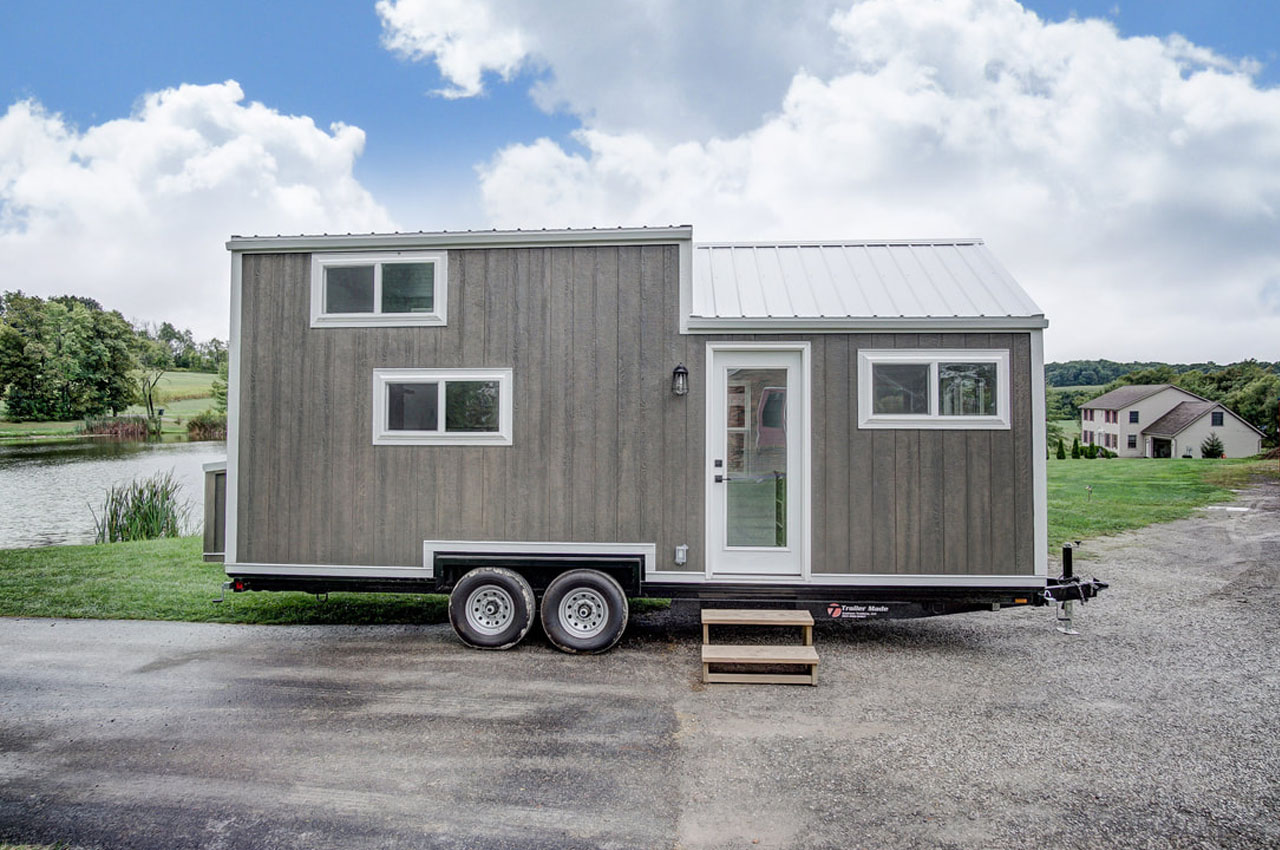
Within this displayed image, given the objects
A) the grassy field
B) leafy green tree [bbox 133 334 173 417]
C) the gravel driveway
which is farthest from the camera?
leafy green tree [bbox 133 334 173 417]

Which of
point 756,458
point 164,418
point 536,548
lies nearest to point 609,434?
point 536,548

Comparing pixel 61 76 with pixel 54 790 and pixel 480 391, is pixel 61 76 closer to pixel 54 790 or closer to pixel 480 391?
pixel 480 391

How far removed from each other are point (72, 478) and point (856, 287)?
20.2 m

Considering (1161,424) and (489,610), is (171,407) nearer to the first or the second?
(489,610)

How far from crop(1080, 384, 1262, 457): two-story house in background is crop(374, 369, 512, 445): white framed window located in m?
44.9

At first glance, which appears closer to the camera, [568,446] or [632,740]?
[632,740]

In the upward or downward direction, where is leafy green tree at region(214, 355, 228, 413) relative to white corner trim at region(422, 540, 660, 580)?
upward

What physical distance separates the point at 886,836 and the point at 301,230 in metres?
6.13

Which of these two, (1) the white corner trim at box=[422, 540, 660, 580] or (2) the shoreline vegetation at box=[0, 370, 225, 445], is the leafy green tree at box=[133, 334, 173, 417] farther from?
(1) the white corner trim at box=[422, 540, 660, 580]

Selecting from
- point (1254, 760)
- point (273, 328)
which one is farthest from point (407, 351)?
point (1254, 760)

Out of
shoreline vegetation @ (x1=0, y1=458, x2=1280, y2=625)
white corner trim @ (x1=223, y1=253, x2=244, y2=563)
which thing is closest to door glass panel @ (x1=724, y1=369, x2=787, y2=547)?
shoreline vegetation @ (x1=0, y1=458, x2=1280, y2=625)

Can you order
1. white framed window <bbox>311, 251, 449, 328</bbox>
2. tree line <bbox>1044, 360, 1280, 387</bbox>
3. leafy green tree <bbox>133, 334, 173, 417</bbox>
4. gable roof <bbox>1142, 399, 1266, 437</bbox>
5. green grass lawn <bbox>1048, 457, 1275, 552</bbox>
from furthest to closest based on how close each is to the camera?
1. tree line <bbox>1044, 360, 1280, 387</bbox>
2. gable roof <bbox>1142, 399, 1266, 437</bbox>
3. leafy green tree <bbox>133, 334, 173, 417</bbox>
4. green grass lawn <bbox>1048, 457, 1275, 552</bbox>
5. white framed window <bbox>311, 251, 449, 328</bbox>

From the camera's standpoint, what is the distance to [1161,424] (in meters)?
39.3

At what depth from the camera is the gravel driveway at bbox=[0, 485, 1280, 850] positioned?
2.66 meters
